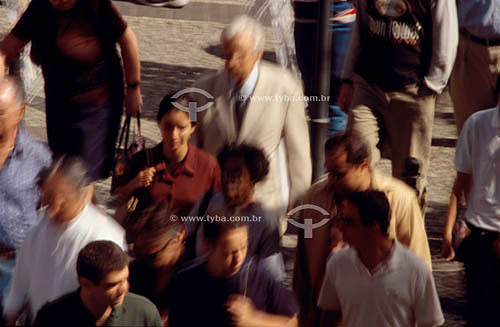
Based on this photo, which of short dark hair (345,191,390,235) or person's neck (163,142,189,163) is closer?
short dark hair (345,191,390,235)

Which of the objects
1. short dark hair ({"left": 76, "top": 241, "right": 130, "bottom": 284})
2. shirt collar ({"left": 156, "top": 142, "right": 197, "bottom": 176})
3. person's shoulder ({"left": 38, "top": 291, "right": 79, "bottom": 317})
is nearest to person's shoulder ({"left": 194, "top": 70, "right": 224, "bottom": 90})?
shirt collar ({"left": 156, "top": 142, "right": 197, "bottom": 176})

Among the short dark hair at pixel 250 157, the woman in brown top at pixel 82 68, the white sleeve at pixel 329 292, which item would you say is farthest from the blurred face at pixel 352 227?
the woman in brown top at pixel 82 68

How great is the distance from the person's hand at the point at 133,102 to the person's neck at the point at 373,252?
49.9 inches

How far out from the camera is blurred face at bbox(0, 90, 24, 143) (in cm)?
431

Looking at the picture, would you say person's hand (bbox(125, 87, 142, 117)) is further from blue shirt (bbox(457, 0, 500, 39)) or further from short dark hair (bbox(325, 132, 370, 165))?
blue shirt (bbox(457, 0, 500, 39))

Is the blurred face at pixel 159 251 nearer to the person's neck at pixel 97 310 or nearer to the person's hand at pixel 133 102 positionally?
the person's neck at pixel 97 310

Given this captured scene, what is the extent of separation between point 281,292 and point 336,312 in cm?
30

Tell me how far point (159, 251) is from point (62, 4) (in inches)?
44.4

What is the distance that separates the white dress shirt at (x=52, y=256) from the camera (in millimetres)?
4035

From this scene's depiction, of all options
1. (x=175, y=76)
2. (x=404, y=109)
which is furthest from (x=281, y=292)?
(x=175, y=76)

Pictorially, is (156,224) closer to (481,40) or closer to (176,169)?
(176,169)

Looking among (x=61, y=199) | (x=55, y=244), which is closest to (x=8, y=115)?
(x=61, y=199)

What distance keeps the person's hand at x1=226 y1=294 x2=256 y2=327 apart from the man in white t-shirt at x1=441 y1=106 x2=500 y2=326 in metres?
0.86

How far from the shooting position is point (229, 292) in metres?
4.00
